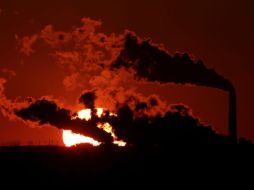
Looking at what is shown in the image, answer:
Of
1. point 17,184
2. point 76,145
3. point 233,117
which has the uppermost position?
point 233,117

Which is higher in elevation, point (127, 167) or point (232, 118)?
point (232, 118)

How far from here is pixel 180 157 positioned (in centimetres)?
3734

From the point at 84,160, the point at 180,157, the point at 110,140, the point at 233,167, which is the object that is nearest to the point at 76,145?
the point at 84,160

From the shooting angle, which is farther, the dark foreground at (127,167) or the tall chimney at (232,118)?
the tall chimney at (232,118)

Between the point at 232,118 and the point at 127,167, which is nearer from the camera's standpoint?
the point at 127,167

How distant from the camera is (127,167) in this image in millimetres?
36156

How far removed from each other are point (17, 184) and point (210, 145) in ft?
44.7

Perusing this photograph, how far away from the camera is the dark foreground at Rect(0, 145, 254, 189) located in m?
35.1

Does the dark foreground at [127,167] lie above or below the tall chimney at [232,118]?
below

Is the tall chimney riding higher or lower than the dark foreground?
higher

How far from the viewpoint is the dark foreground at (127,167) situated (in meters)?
35.1

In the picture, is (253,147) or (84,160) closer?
(84,160)

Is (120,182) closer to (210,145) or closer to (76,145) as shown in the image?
(76,145)

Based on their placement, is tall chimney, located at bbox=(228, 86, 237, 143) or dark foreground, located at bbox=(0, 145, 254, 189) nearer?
dark foreground, located at bbox=(0, 145, 254, 189)
